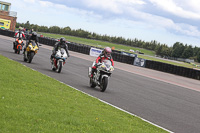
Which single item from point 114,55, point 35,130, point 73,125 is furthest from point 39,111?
point 114,55

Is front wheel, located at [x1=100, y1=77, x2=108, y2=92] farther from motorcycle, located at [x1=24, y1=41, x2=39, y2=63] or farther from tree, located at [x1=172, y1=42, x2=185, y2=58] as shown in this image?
tree, located at [x1=172, y1=42, x2=185, y2=58]

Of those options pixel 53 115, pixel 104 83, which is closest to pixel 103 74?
pixel 104 83

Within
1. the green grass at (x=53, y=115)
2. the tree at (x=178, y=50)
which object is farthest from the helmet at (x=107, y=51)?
the tree at (x=178, y=50)

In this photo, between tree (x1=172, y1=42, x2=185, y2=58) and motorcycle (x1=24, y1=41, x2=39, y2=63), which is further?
tree (x1=172, y1=42, x2=185, y2=58)

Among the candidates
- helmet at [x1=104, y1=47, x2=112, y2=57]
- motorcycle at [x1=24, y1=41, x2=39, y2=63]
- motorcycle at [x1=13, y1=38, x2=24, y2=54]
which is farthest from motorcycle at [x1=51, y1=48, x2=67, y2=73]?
motorcycle at [x1=13, y1=38, x2=24, y2=54]

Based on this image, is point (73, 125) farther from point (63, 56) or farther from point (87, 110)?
point (63, 56)

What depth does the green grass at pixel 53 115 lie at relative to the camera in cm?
609

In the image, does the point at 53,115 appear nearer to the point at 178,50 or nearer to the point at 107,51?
the point at 107,51

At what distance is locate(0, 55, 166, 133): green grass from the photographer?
609cm

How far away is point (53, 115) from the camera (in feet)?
23.0

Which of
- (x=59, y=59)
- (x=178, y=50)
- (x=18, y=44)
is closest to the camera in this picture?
(x=59, y=59)

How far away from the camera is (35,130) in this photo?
5770 mm

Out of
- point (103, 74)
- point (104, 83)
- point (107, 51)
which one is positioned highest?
point (107, 51)

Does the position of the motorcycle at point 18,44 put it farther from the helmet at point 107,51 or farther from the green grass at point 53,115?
the green grass at point 53,115
